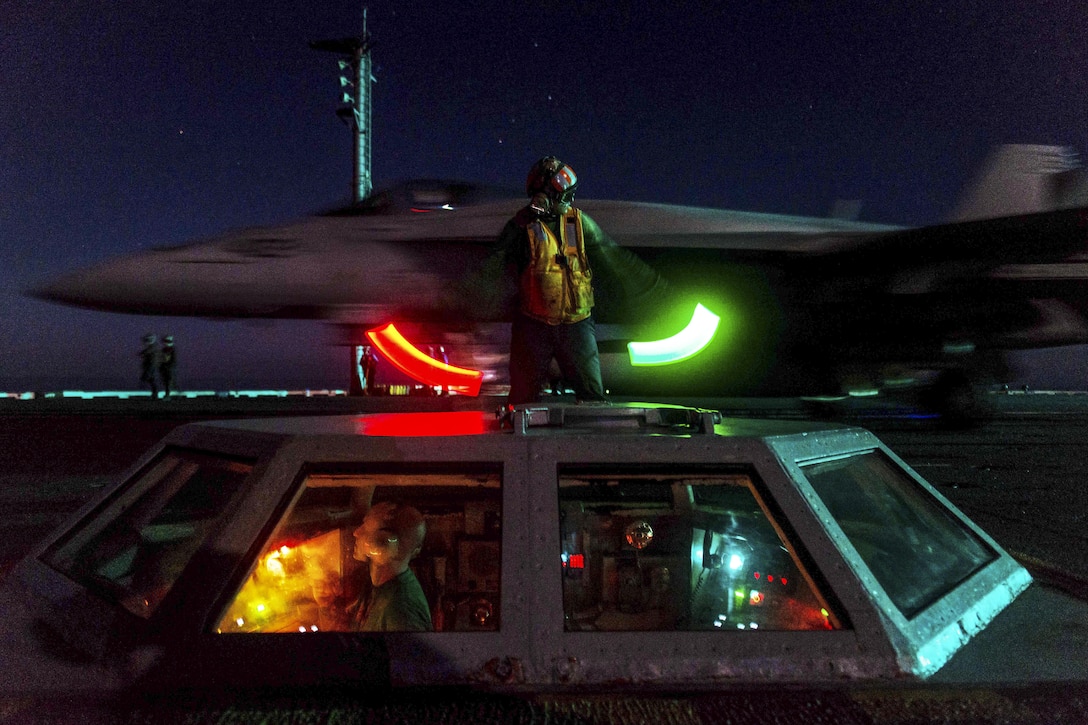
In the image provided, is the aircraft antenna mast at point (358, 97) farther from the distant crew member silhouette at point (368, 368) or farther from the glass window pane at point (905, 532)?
the glass window pane at point (905, 532)

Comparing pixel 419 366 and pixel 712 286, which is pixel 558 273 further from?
pixel 712 286

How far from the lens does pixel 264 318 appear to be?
975 cm

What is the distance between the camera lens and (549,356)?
122 inches

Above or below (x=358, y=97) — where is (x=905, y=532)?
below

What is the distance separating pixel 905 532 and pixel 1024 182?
50.1ft

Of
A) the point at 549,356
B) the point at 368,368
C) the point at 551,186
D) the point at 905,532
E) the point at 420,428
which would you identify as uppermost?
the point at 551,186

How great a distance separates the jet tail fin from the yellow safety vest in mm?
13697

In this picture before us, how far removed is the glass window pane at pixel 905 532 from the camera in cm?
184

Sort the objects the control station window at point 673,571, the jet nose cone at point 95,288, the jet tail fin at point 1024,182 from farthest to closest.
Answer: the jet tail fin at point 1024,182 → the jet nose cone at point 95,288 → the control station window at point 673,571

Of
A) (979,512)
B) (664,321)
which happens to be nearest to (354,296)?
(664,321)

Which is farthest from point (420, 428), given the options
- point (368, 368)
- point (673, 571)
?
point (368, 368)

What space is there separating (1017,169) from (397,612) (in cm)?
1621

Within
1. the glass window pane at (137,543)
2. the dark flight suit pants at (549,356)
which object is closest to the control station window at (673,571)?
the dark flight suit pants at (549,356)

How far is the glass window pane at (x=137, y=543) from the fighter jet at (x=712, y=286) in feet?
22.6
